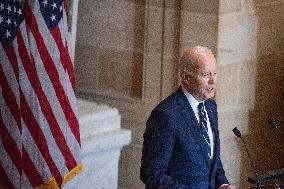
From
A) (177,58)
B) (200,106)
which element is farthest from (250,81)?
(200,106)

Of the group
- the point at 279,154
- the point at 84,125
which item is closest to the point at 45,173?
the point at 84,125

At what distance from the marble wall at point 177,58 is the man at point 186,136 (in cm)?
136

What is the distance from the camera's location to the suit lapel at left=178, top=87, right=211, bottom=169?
148 inches

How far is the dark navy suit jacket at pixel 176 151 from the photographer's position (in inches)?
142

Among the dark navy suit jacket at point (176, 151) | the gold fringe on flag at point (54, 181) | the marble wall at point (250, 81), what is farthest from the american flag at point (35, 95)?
the marble wall at point (250, 81)

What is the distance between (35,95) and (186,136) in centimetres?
118

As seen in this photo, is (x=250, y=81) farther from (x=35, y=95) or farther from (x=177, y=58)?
(x=35, y=95)

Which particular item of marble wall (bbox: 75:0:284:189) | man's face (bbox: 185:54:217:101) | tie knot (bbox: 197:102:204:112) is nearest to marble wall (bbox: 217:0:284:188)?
marble wall (bbox: 75:0:284:189)

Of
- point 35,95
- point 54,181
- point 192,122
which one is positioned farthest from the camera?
point 54,181

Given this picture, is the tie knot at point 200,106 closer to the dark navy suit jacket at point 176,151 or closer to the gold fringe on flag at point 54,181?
the dark navy suit jacket at point 176,151

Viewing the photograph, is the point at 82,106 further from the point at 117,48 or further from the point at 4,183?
the point at 4,183

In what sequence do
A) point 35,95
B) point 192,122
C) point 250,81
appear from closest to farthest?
point 192,122 < point 35,95 < point 250,81

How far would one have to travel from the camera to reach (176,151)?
372 cm

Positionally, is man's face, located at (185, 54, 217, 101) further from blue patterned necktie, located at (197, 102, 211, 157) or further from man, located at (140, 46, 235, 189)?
blue patterned necktie, located at (197, 102, 211, 157)
